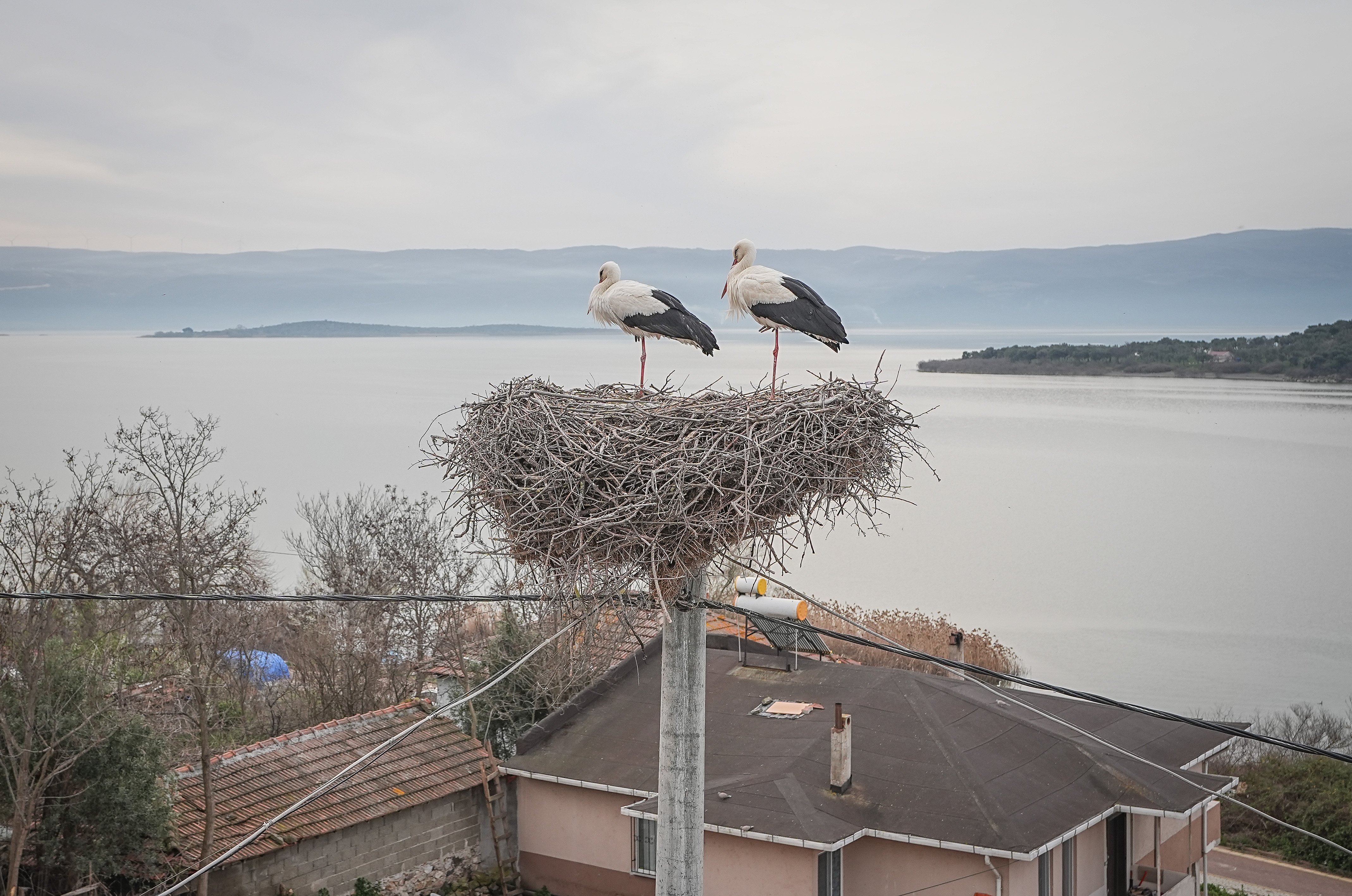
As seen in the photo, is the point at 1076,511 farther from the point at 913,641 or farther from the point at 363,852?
the point at 363,852

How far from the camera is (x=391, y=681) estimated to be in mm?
23312

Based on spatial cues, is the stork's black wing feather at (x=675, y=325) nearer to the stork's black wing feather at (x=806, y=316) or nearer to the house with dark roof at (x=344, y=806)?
the stork's black wing feather at (x=806, y=316)

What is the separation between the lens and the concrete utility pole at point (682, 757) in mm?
6797

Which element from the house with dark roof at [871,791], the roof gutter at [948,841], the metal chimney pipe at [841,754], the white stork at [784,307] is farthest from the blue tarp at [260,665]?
the white stork at [784,307]

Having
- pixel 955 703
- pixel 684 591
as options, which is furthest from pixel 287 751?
pixel 684 591

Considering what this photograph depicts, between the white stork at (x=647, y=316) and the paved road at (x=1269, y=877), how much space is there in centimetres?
1422

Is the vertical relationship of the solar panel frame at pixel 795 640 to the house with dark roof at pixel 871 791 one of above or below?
above

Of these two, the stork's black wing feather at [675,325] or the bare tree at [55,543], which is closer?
the stork's black wing feather at [675,325]

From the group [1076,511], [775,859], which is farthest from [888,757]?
[1076,511]

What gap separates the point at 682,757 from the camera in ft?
22.5

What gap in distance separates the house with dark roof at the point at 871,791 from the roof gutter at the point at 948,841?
22mm

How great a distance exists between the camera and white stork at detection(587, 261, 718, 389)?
902cm

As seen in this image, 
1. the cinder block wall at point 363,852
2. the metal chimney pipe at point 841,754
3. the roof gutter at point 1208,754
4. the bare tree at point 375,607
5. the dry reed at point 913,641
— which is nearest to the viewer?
the cinder block wall at point 363,852

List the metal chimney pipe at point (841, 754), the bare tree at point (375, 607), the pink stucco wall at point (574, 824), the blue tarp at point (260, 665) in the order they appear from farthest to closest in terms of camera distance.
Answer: the blue tarp at point (260, 665) < the bare tree at point (375, 607) < the pink stucco wall at point (574, 824) < the metal chimney pipe at point (841, 754)
